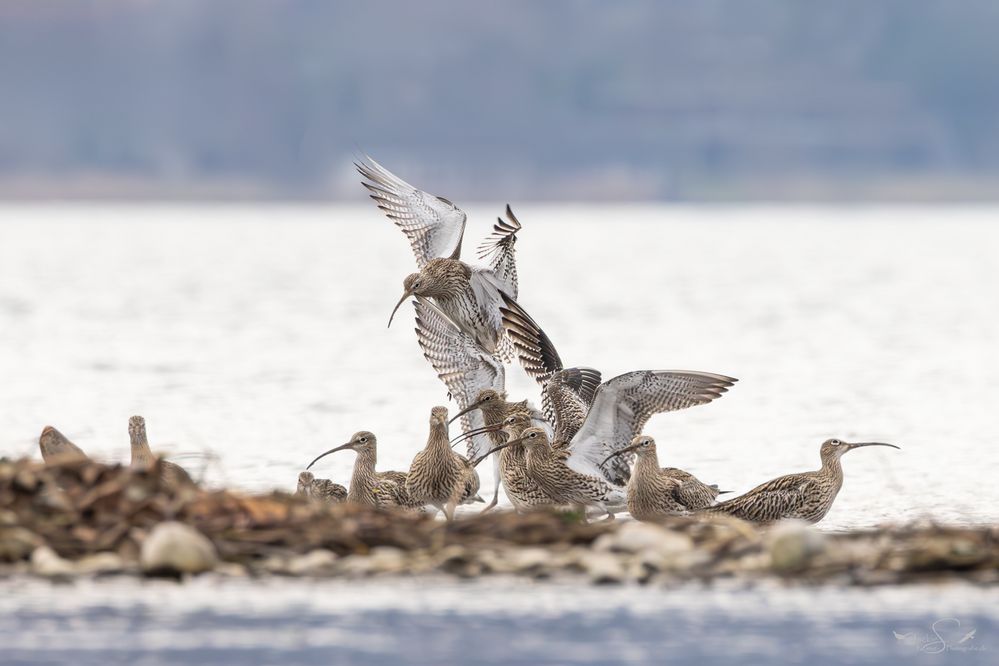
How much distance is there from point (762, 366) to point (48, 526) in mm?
19416

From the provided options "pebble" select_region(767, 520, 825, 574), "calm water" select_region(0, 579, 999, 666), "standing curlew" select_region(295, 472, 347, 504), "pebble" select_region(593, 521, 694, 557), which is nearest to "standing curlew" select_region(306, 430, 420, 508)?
"standing curlew" select_region(295, 472, 347, 504)

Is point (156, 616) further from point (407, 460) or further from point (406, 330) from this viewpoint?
point (406, 330)

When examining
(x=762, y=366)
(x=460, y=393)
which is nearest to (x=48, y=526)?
(x=460, y=393)

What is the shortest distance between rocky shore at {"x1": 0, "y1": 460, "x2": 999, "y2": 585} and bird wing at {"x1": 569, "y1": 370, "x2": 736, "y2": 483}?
300cm

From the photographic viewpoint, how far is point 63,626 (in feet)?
31.0

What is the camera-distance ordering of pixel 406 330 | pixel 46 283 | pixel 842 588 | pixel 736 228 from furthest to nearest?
1. pixel 736 228
2. pixel 46 283
3. pixel 406 330
4. pixel 842 588

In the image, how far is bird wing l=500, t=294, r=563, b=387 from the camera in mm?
16281

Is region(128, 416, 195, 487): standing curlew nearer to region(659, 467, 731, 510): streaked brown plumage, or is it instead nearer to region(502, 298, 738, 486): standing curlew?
region(502, 298, 738, 486): standing curlew

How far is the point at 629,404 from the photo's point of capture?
14625 mm

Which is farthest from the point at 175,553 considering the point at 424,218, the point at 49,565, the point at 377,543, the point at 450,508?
the point at 424,218

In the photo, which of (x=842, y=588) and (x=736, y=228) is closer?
(x=842, y=588)

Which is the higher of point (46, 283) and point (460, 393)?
point (46, 283)

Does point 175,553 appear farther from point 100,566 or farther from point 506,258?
point 506,258

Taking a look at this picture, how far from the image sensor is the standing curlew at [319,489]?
1415 centimetres
